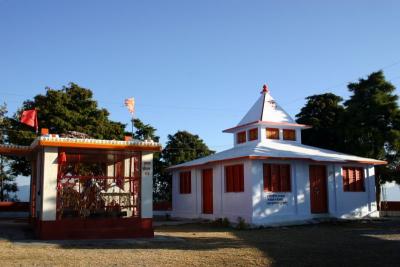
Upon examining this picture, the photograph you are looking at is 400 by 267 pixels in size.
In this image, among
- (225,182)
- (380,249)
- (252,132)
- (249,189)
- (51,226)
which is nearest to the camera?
(380,249)

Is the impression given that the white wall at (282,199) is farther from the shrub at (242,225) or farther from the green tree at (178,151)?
the green tree at (178,151)

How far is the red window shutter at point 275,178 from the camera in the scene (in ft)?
64.8

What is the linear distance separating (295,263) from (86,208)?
711cm

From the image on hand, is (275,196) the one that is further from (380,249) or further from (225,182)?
(380,249)

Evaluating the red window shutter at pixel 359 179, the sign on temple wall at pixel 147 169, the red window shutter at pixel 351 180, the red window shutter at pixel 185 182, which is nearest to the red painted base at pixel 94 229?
the sign on temple wall at pixel 147 169

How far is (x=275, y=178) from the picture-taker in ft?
65.2

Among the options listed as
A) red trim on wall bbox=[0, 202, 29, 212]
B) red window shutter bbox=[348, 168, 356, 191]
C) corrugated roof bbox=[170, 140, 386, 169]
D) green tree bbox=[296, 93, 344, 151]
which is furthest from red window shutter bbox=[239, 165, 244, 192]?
red trim on wall bbox=[0, 202, 29, 212]

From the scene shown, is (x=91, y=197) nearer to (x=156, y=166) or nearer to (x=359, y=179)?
(x=359, y=179)

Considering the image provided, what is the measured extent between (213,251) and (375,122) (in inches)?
691

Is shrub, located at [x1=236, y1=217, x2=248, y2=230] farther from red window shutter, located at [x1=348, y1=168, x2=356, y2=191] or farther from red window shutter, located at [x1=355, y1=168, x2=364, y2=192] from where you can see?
red window shutter, located at [x1=355, y1=168, x2=364, y2=192]

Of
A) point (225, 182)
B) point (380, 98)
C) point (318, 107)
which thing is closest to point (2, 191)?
point (225, 182)

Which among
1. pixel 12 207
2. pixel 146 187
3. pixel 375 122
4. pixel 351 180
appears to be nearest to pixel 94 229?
pixel 146 187

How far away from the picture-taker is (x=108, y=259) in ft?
32.3

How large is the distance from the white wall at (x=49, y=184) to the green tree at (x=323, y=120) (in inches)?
747
